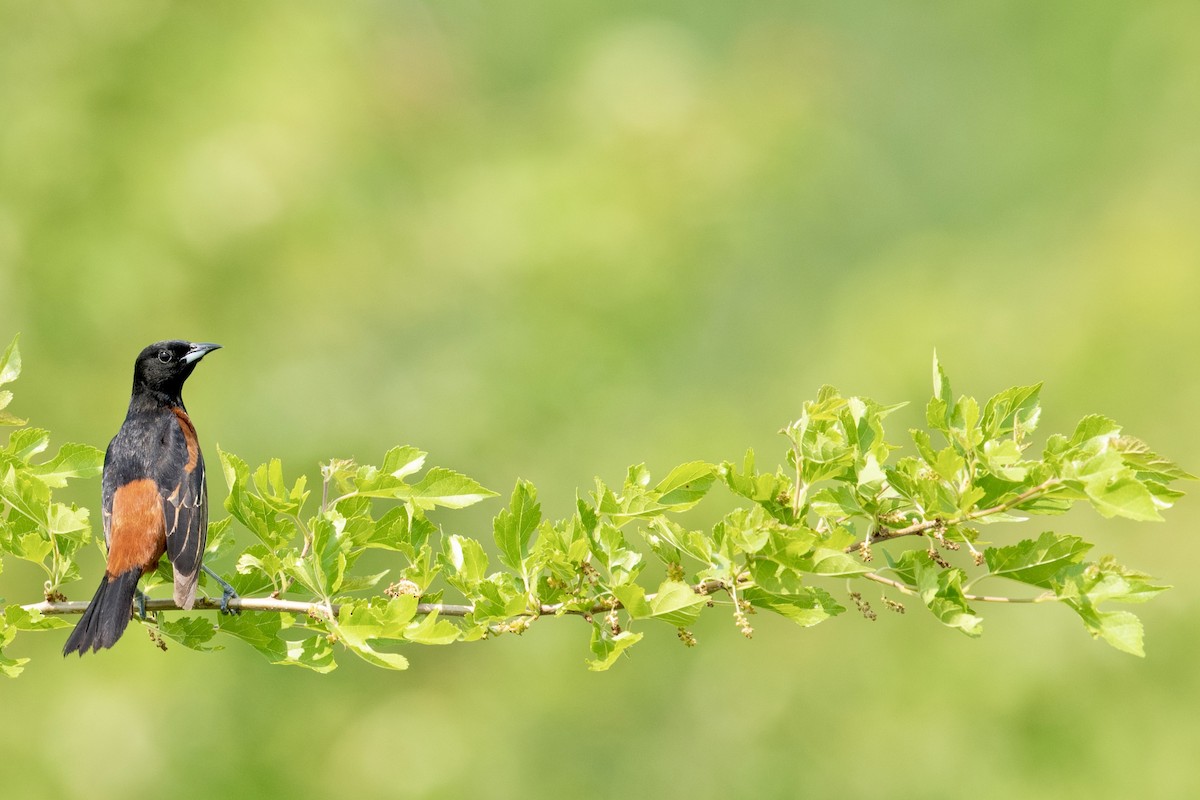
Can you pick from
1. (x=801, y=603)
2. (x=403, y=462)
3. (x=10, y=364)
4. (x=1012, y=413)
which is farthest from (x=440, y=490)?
(x=1012, y=413)

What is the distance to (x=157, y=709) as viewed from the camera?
1098cm

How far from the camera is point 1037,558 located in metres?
3.03

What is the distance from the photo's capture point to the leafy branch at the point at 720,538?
296 cm

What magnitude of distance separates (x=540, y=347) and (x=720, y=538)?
958cm

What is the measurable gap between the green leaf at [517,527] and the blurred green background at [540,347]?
6742 millimetres

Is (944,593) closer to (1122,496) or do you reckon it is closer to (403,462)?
(1122,496)

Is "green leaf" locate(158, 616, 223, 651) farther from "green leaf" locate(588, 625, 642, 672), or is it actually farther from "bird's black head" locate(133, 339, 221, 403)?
"bird's black head" locate(133, 339, 221, 403)

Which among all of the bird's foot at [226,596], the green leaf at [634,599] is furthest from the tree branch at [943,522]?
the bird's foot at [226,596]

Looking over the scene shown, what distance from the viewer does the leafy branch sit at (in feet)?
9.70

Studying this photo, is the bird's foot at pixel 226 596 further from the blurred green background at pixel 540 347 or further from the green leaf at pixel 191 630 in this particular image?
the blurred green background at pixel 540 347

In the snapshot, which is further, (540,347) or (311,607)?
(540,347)

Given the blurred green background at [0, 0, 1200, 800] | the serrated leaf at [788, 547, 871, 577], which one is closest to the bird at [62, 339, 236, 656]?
the serrated leaf at [788, 547, 871, 577]

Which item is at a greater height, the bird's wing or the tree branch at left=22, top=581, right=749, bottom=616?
the tree branch at left=22, top=581, right=749, bottom=616

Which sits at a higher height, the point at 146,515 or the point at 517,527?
the point at 517,527
